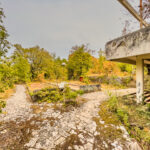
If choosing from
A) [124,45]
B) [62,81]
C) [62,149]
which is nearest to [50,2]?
[62,81]

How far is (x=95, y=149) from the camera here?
142 centimetres

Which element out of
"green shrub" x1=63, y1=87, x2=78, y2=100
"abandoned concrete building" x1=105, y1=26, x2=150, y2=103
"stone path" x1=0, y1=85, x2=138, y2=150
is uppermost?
"abandoned concrete building" x1=105, y1=26, x2=150, y2=103

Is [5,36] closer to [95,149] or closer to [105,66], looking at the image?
[95,149]

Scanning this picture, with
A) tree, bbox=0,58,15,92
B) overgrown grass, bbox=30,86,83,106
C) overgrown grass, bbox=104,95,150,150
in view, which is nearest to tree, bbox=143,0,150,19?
overgrown grass, bbox=104,95,150,150

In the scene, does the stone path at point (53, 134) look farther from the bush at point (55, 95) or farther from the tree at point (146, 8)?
the tree at point (146, 8)

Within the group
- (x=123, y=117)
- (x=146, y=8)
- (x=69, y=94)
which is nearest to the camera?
(x=123, y=117)

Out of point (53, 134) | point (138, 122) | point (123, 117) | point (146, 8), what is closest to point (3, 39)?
point (53, 134)

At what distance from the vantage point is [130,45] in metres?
1.87

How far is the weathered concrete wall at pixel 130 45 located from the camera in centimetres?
161

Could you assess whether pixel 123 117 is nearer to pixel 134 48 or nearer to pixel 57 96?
pixel 134 48

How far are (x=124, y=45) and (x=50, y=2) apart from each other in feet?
26.1

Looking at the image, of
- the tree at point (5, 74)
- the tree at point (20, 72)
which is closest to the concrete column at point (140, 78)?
the tree at point (20, 72)

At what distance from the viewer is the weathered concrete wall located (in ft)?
5.29

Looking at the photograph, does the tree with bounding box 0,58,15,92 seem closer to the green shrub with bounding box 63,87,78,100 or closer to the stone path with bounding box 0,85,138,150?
the stone path with bounding box 0,85,138,150
